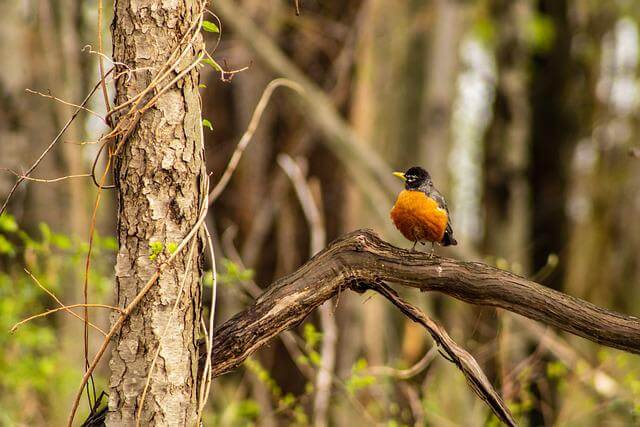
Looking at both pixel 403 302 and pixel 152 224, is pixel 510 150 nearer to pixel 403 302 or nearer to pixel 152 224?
pixel 403 302

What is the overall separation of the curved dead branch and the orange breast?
95cm

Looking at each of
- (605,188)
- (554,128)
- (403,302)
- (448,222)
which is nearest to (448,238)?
(448,222)

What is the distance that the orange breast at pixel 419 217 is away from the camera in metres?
3.29

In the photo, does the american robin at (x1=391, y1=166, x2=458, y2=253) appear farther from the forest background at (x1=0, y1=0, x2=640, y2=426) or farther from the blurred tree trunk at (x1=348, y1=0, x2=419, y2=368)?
the blurred tree trunk at (x1=348, y1=0, x2=419, y2=368)

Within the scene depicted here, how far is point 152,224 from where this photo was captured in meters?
2.08

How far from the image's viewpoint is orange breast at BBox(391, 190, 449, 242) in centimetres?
329

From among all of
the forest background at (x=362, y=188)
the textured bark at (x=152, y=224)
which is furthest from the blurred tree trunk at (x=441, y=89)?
the textured bark at (x=152, y=224)

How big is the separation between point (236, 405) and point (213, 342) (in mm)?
2621

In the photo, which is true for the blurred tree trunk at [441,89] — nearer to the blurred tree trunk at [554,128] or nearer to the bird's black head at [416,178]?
the blurred tree trunk at [554,128]

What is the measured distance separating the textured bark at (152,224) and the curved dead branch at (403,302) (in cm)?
23

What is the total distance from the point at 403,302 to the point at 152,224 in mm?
789

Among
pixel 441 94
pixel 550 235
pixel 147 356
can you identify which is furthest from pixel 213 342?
pixel 550 235

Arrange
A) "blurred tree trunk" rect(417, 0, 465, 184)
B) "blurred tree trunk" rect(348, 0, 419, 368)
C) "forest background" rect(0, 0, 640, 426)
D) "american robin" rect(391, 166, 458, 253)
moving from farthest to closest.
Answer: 1. "blurred tree trunk" rect(348, 0, 419, 368)
2. "blurred tree trunk" rect(417, 0, 465, 184)
3. "forest background" rect(0, 0, 640, 426)
4. "american robin" rect(391, 166, 458, 253)

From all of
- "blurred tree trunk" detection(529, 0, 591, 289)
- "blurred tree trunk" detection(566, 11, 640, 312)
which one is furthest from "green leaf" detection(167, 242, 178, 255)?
"blurred tree trunk" detection(566, 11, 640, 312)
